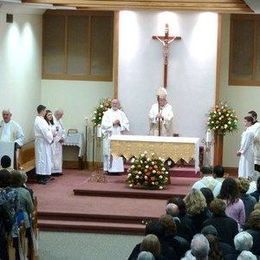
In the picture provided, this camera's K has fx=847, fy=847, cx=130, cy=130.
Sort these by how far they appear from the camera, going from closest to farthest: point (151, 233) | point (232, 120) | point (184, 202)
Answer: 1. point (151, 233)
2. point (184, 202)
3. point (232, 120)

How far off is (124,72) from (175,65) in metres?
1.13

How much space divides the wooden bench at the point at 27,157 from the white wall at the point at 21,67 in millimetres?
325

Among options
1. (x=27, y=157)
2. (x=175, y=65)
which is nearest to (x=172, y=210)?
(x=27, y=157)

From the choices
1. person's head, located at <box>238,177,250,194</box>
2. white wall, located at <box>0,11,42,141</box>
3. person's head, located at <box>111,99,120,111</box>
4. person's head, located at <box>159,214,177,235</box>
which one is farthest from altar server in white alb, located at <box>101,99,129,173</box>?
person's head, located at <box>159,214,177,235</box>

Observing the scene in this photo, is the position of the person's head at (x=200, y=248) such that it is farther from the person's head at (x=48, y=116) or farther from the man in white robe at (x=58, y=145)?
the man in white robe at (x=58, y=145)

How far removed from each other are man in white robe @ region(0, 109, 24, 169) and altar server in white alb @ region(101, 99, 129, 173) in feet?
7.47

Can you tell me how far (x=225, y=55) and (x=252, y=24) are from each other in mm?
946

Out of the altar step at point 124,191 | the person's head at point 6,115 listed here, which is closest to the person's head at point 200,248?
the altar step at point 124,191

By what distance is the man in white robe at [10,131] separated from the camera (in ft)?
52.9

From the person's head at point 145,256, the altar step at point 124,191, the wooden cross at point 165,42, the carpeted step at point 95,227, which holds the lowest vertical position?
the carpeted step at point 95,227

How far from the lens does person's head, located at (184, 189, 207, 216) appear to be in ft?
31.1

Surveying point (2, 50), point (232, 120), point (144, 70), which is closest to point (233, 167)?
point (232, 120)

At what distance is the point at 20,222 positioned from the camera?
10266 millimetres

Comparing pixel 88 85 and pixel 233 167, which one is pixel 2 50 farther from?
pixel 233 167
